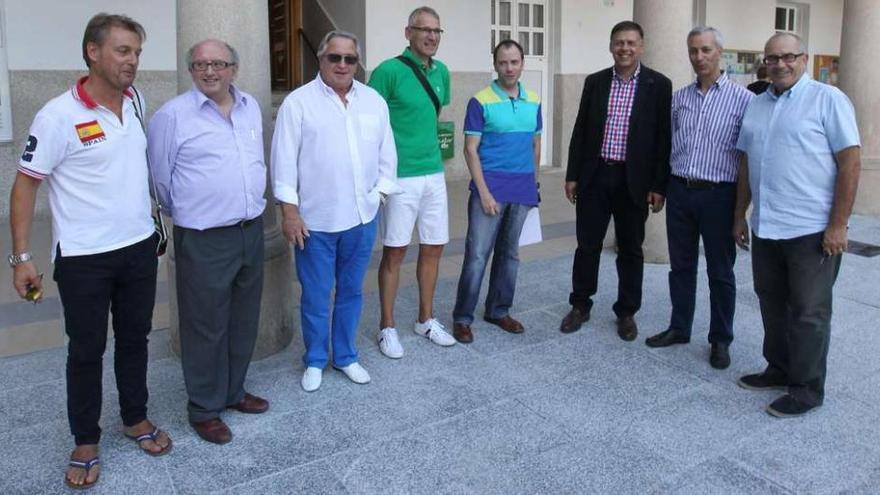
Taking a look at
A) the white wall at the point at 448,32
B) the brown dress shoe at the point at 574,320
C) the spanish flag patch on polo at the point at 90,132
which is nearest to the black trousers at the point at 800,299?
the brown dress shoe at the point at 574,320

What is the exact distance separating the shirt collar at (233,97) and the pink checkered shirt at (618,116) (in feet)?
7.33

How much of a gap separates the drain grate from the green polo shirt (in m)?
4.68

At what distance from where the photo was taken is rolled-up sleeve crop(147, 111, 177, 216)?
3.13 m

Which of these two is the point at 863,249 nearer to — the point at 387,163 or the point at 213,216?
the point at 387,163

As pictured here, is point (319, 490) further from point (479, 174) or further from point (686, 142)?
point (686, 142)

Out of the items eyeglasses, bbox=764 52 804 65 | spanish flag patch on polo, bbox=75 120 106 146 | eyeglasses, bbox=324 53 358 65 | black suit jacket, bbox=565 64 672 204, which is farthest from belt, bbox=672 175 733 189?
spanish flag patch on polo, bbox=75 120 106 146

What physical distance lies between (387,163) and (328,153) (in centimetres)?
39

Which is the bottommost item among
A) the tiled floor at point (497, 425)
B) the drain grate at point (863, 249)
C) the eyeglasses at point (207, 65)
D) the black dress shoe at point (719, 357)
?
the tiled floor at point (497, 425)

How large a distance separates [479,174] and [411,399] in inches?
56.3

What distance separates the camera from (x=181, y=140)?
312 centimetres

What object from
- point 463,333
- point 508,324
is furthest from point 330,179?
point 508,324

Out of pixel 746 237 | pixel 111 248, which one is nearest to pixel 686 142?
pixel 746 237

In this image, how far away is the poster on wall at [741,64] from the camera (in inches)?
563

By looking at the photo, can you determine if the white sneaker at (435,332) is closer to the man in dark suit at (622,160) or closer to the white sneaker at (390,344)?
the white sneaker at (390,344)
